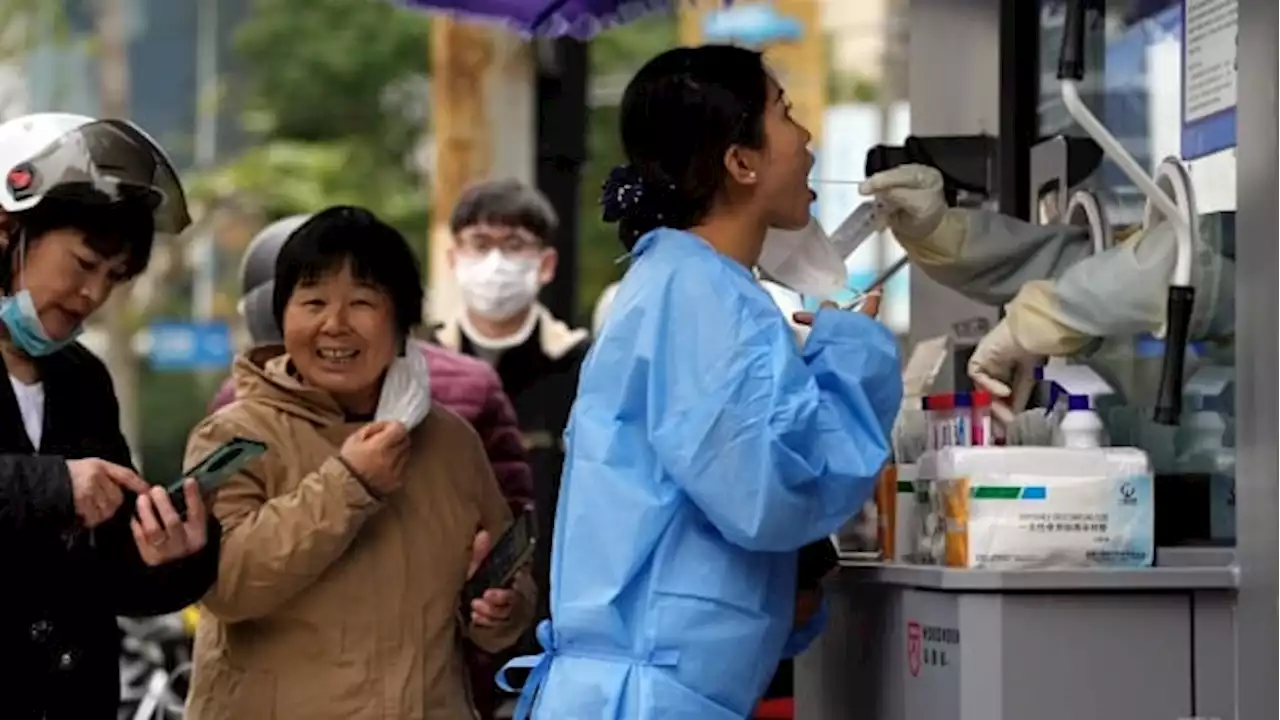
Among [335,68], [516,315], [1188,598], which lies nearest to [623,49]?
[335,68]

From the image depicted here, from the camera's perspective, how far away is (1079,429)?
3816 mm

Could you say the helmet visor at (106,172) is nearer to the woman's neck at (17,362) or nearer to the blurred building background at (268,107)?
the woman's neck at (17,362)

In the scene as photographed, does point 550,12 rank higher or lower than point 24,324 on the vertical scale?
higher

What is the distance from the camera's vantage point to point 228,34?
26.0 m

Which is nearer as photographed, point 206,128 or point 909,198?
point 909,198

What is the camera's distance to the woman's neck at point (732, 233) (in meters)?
3.85

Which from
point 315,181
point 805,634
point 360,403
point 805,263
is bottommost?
point 805,634

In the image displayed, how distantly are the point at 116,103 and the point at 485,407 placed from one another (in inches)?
655

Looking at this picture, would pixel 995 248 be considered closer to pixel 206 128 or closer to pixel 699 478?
pixel 699 478

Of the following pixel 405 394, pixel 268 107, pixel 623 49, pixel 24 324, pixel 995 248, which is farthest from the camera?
pixel 268 107

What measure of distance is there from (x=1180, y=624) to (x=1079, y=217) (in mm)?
1114

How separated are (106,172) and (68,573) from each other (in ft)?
2.27

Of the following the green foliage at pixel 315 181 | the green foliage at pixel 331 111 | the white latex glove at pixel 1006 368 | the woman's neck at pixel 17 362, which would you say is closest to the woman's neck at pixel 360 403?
the woman's neck at pixel 17 362

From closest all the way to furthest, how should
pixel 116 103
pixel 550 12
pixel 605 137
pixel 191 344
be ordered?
1. pixel 550 12
2. pixel 116 103
3. pixel 191 344
4. pixel 605 137
